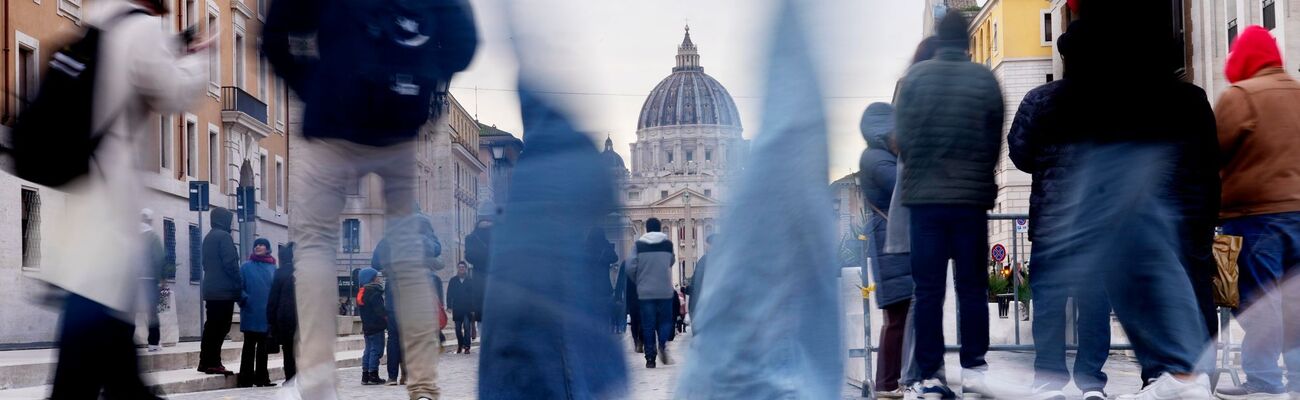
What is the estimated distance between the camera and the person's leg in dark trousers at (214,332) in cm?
1245

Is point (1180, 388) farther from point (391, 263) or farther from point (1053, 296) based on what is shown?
point (391, 263)

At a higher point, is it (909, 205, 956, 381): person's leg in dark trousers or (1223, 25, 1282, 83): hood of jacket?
(1223, 25, 1282, 83): hood of jacket

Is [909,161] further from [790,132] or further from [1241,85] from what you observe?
[790,132]

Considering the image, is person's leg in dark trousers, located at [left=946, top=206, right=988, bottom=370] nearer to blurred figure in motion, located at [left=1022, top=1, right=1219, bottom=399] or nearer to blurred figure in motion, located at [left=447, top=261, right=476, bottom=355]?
blurred figure in motion, located at [left=1022, top=1, right=1219, bottom=399]

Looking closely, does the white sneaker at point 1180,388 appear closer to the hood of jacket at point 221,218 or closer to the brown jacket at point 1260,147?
the brown jacket at point 1260,147

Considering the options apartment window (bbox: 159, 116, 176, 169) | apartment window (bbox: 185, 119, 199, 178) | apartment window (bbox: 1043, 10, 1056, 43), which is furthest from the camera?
apartment window (bbox: 1043, 10, 1056, 43)

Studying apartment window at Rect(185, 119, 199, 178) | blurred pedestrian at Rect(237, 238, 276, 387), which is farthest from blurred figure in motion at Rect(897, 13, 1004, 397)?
apartment window at Rect(185, 119, 199, 178)

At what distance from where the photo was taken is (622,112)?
14.6ft

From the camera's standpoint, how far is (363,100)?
4.76m

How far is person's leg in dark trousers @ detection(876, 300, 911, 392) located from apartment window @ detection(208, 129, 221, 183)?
1356 inches

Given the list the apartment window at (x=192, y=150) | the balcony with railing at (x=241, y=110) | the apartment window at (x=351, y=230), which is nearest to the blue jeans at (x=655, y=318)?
the apartment window at (x=351, y=230)

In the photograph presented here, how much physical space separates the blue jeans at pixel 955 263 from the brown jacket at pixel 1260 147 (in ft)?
4.83

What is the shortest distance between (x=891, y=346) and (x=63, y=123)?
4.30 meters

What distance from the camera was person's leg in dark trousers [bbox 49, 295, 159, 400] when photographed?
3.98 m
